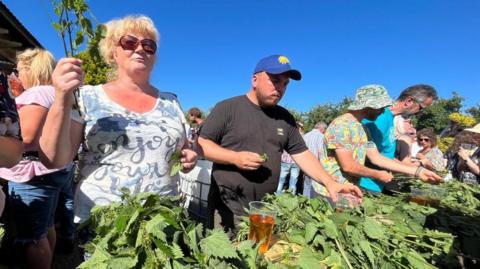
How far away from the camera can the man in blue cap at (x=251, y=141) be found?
2488 millimetres

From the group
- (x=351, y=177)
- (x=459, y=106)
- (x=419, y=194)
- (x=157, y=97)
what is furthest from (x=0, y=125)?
(x=459, y=106)

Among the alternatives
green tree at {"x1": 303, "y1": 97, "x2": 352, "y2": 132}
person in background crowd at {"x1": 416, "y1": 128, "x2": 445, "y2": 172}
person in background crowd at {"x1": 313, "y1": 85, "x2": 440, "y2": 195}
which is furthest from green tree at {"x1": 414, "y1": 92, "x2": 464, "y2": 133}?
person in background crowd at {"x1": 313, "y1": 85, "x2": 440, "y2": 195}

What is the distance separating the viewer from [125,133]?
5.49ft

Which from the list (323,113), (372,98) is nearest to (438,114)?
(323,113)

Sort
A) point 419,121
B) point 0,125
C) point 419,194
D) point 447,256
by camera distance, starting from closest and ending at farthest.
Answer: point 0,125 → point 447,256 → point 419,194 → point 419,121

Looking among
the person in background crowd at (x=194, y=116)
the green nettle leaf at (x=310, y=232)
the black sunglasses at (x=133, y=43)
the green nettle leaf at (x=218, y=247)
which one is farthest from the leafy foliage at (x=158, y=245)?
the person in background crowd at (x=194, y=116)

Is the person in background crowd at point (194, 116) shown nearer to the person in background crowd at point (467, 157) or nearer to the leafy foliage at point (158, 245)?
the person in background crowd at point (467, 157)

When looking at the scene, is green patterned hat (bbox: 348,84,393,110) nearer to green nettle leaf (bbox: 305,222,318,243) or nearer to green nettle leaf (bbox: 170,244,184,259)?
green nettle leaf (bbox: 305,222,318,243)

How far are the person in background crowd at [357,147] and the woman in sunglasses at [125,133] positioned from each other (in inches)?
60.5

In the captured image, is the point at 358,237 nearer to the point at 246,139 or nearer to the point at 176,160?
the point at 176,160

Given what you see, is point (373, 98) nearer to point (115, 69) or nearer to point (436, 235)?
point (436, 235)

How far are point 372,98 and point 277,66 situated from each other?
112 cm

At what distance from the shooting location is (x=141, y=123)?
1744 millimetres

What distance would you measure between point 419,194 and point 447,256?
0.89 m
